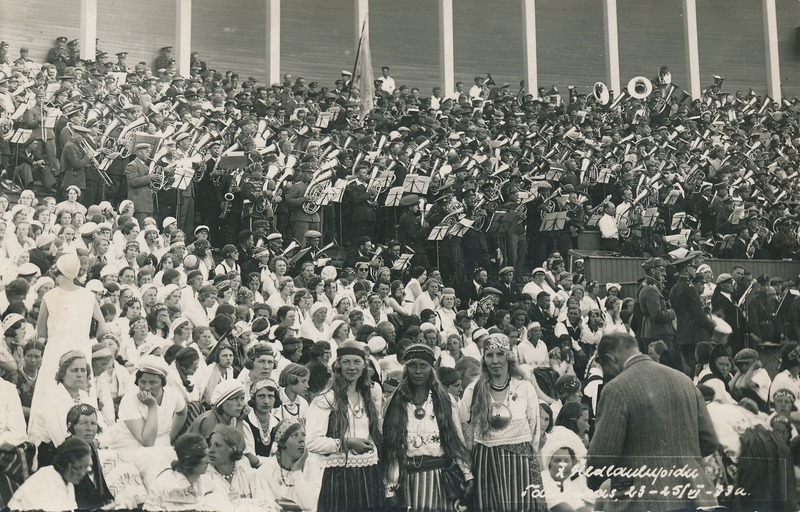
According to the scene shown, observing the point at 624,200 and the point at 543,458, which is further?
the point at 624,200

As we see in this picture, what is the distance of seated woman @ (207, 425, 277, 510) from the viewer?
761 cm

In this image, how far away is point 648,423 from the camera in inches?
238

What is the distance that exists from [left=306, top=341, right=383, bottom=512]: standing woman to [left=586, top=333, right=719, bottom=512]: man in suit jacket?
199cm

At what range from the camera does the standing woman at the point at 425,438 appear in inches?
297

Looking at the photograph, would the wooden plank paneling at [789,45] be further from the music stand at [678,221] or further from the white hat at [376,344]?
the white hat at [376,344]

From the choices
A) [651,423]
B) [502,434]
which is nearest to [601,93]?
[502,434]

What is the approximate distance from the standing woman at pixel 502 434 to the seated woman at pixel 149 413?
8.04 ft

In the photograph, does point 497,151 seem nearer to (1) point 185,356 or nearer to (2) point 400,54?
(2) point 400,54

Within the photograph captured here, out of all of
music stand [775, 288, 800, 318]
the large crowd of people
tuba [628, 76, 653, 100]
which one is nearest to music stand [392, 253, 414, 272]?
the large crowd of people

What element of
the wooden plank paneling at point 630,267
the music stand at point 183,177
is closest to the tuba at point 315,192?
the music stand at point 183,177

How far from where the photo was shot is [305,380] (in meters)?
8.40

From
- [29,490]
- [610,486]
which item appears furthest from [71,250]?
[610,486]

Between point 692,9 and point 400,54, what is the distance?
17.8ft

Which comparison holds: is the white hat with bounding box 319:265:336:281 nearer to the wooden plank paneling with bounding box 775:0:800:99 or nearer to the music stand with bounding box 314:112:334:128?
the music stand with bounding box 314:112:334:128
